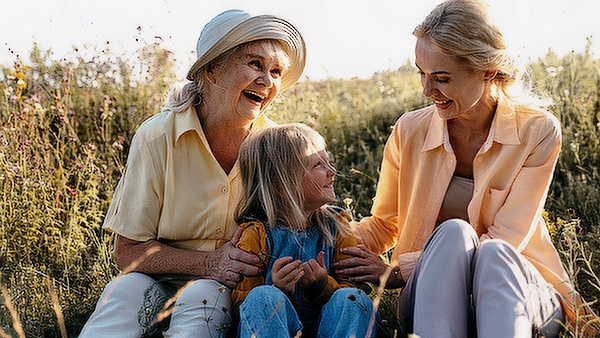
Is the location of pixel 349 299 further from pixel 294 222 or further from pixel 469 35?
pixel 469 35

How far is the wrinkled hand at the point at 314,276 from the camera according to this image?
3.03 metres

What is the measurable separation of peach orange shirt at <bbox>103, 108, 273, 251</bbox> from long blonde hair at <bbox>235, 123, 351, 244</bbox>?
120 mm

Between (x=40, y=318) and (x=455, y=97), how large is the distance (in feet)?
6.88

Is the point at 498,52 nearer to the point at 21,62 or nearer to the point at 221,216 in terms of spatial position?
the point at 221,216

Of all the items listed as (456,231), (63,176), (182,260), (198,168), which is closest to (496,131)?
(456,231)

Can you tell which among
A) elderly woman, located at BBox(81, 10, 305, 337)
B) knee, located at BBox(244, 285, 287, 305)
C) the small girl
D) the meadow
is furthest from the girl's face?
the meadow

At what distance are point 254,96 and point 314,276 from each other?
0.82m

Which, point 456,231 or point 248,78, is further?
point 248,78

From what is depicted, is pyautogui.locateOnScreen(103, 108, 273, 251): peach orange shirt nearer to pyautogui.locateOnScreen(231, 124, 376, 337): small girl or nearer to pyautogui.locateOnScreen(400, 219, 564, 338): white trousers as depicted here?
pyautogui.locateOnScreen(231, 124, 376, 337): small girl

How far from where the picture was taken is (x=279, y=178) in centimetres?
325

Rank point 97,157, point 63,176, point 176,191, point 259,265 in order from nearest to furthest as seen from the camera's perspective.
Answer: point 259,265
point 176,191
point 63,176
point 97,157

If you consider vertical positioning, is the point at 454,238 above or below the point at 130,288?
above

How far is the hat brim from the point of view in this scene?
3.32 m

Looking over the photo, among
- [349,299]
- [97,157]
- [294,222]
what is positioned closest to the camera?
[349,299]
